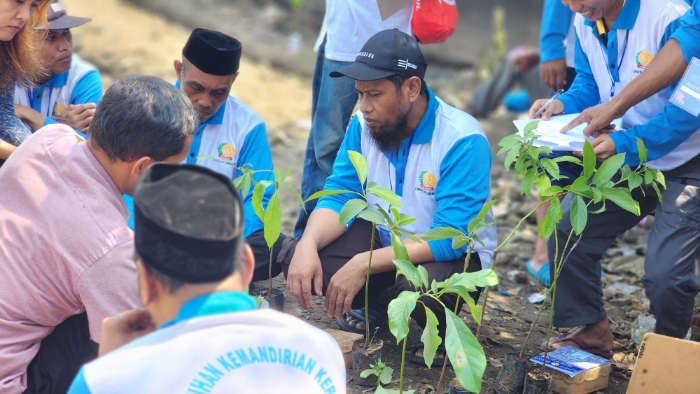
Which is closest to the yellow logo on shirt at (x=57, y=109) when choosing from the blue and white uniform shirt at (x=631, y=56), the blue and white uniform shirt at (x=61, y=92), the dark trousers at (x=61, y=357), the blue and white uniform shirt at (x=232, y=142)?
the blue and white uniform shirt at (x=61, y=92)

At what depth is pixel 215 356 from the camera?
1.56 m

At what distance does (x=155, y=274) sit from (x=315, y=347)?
15.2 inches

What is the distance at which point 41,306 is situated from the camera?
2.49m

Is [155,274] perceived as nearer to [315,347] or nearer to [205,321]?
[205,321]

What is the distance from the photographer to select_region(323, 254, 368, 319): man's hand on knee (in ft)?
11.2

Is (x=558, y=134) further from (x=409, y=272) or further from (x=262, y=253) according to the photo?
(x=262, y=253)

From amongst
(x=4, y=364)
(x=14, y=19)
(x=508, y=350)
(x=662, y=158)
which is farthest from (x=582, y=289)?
(x=14, y=19)

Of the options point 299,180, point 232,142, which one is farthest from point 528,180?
point 299,180

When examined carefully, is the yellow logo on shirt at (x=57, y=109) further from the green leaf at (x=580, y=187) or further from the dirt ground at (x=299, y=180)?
the green leaf at (x=580, y=187)

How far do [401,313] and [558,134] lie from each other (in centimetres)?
137

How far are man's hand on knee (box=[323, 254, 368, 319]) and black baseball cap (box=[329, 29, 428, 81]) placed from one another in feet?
2.83

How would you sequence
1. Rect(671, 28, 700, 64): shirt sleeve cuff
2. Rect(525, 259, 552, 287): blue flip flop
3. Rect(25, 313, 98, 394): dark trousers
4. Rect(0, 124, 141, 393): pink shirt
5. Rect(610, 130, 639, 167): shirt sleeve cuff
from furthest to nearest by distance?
Rect(525, 259, 552, 287): blue flip flop
Rect(610, 130, 639, 167): shirt sleeve cuff
Rect(671, 28, 700, 64): shirt sleeve cuff
Rect(25, 313, 98, 394): dark trousers
Rect(0, 124, 141, 393): pink shirt

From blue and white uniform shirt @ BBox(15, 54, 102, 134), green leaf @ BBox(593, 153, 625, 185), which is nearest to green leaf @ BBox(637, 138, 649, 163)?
green leaf @ BBox(593, 153, 625, 185)

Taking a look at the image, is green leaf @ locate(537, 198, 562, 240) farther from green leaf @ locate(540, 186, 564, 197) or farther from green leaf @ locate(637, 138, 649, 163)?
green leaf @ locate(637, 138, 649, 163)
